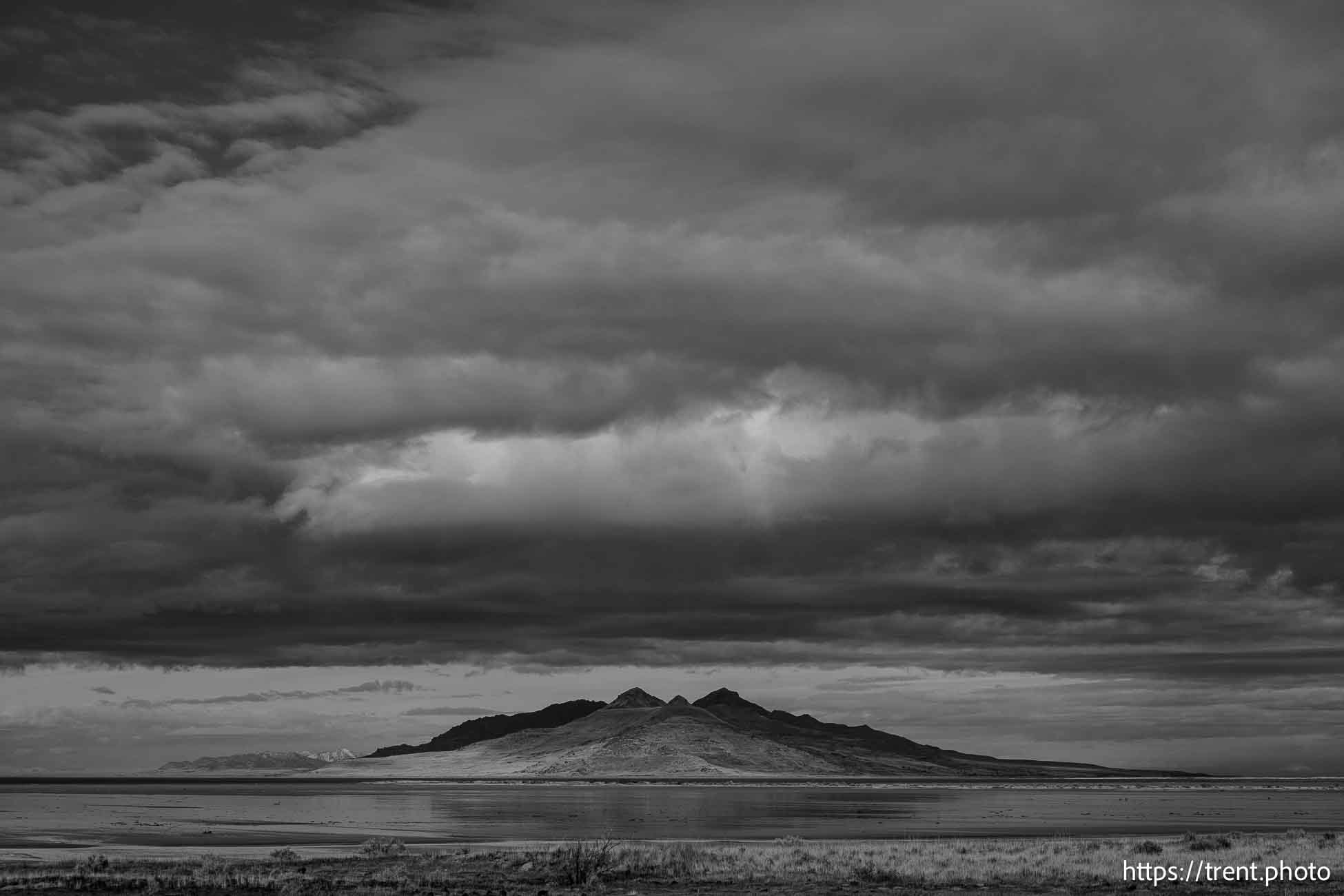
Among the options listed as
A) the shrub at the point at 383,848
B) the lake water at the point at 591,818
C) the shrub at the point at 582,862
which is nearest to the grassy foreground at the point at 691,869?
the shrub at the point at 582,862

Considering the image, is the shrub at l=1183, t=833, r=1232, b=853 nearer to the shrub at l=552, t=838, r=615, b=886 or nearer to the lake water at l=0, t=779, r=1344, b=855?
the lake water at l=0, t=779, r=1344, b=855

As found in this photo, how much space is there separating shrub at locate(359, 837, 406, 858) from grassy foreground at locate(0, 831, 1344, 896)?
209mm

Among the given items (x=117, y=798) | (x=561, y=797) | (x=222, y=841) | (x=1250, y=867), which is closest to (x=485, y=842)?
(x=222, y=841)

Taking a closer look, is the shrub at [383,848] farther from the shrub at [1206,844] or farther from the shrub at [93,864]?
the shrub at [1206,844]

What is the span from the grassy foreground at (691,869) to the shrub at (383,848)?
0.21 metres

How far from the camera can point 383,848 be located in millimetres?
73250

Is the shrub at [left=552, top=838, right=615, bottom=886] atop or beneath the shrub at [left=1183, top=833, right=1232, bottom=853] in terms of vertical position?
beneath

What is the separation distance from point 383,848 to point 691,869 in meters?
22.2

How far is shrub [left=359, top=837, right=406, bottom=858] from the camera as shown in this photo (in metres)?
69.8

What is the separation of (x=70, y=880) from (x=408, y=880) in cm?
1364

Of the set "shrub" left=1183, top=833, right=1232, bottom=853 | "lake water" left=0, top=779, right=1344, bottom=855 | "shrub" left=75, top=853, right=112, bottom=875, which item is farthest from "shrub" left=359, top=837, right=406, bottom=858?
"shrub" left=1183, top=833, right=1232, bottom=853

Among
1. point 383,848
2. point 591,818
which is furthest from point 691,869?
point 591,818

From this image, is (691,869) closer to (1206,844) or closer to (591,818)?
(1206,844)

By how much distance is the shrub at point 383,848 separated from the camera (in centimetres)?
6975
